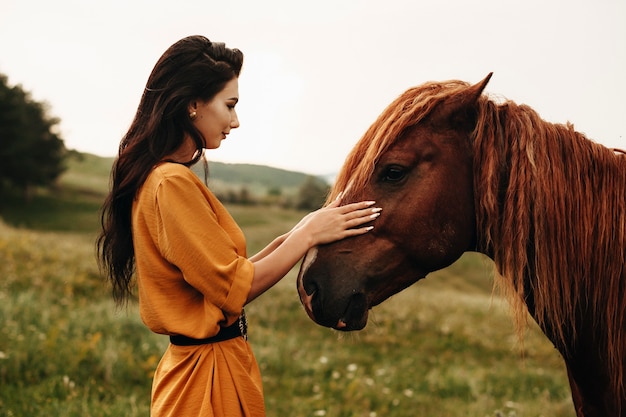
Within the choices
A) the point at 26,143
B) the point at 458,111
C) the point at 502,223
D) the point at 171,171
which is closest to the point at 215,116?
the point at 171,171

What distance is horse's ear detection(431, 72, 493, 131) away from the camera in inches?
91.4

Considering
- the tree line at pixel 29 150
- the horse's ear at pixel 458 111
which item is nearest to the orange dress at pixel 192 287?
the horse's ear at pixel 458 111

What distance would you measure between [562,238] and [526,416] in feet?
12.0

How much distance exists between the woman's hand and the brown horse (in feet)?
0.16

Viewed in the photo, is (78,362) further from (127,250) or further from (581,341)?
(581,341)

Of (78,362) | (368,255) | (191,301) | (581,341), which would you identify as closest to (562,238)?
(581,341)

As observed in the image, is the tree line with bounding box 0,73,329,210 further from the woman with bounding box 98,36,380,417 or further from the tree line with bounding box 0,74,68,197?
the woman with bounding box 98,36,380,417

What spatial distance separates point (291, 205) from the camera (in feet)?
146

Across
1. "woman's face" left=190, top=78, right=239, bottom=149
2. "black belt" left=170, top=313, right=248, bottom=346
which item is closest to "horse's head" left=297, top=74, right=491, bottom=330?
"black belt" left=170, top=313, right=248, bottom=346

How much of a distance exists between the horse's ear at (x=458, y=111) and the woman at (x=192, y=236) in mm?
465

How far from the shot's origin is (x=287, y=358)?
6590 mm

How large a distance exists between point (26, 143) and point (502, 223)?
40.9m

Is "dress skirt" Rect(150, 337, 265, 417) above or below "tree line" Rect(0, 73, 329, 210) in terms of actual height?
above

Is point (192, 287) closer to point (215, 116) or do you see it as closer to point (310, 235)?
point (310, 235)
